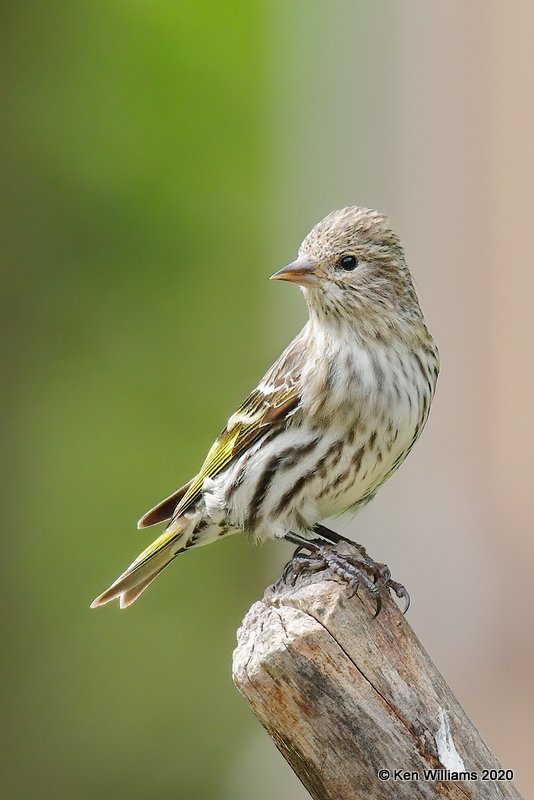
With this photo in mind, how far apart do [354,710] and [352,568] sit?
54cm

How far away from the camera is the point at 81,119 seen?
927 cm

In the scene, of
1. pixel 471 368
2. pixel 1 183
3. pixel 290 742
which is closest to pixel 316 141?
pixel 1 183

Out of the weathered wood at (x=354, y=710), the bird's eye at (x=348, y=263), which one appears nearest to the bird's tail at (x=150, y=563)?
the bird's eye at (x=348, y=263)

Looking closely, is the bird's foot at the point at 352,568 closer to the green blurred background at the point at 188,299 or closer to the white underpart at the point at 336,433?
the white underpart at the point at 336,433

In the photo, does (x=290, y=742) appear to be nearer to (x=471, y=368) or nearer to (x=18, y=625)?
(x=471, y=368)

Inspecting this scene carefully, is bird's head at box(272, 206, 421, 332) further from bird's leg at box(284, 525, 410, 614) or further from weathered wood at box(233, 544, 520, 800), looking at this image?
weathered wood at box(233, 544, 520, 800)

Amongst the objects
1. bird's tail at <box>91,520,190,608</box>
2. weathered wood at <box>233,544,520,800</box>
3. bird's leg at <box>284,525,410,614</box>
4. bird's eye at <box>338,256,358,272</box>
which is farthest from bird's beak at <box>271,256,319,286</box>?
weathered wood at <box>233,544,520,800</box>

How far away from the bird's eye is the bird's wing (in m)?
0.35

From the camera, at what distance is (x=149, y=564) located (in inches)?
171

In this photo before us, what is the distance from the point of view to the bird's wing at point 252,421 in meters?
3.97

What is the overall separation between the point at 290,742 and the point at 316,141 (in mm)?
7937

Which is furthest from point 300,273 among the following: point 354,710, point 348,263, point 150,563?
point 354,710

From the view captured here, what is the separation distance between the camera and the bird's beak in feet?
12.4

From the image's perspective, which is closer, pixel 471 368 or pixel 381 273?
pixel 381 273
